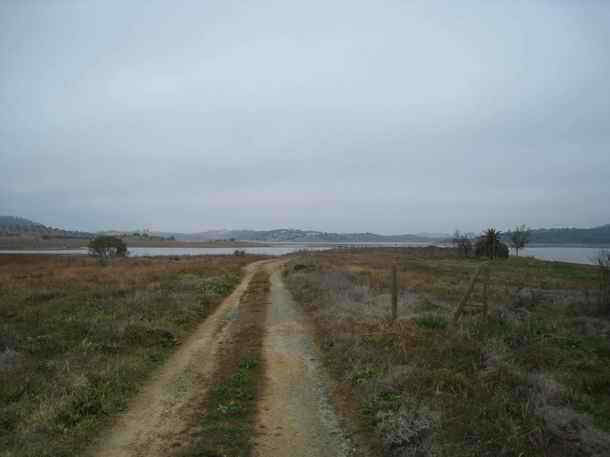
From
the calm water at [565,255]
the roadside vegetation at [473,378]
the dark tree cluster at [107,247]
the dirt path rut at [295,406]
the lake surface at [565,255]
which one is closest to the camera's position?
the roadside vegetation at [473,378]

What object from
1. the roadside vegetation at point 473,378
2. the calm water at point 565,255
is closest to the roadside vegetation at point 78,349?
the roadside vegetation at point 473,378

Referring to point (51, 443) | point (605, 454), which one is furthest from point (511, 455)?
point (51, 443)

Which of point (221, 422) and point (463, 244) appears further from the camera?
point (463, 244)

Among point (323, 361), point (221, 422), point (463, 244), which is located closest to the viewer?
point (221, 422)

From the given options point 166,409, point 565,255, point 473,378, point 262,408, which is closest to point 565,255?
point 565,255

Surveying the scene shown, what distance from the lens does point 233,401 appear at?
782 cm

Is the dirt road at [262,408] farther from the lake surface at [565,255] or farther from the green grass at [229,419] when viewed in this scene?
the lake surface at [565,255]

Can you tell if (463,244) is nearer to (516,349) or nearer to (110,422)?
(516,349)

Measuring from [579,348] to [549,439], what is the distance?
24.9ft

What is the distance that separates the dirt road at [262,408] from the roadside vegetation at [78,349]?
534mm

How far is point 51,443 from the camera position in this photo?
6238mm

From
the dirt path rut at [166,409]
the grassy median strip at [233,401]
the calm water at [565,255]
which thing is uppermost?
the grassy median strip at [233,401]

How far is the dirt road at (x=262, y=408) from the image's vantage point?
20.5ft

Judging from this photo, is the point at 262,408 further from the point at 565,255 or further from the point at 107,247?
the point at 565,255
